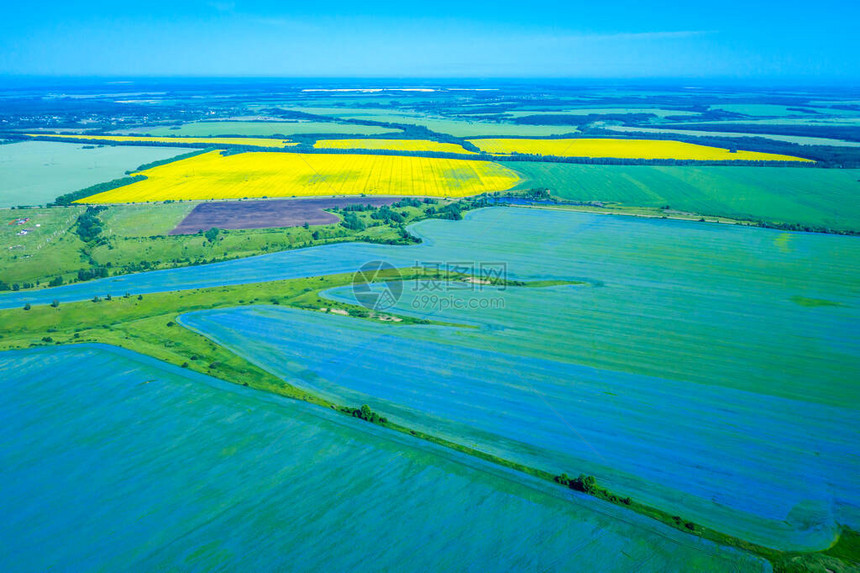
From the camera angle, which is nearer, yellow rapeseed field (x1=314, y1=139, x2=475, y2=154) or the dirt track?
the dirt track

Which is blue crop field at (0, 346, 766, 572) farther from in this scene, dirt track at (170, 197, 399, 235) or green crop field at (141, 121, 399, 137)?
green crop field at (141, 121, 399, 137)

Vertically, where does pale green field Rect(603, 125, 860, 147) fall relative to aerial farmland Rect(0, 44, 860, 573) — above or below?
above

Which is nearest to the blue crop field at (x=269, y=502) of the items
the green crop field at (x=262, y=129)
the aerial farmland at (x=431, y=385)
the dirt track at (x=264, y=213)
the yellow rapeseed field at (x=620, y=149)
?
the aerial farmland at (x=431, y=385)

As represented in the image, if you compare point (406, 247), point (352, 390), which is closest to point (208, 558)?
point (352, 390)

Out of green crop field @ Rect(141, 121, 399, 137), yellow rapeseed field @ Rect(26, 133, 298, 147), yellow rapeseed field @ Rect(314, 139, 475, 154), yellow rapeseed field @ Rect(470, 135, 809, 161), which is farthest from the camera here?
green crop field @ Rect(141, 121, 399, 137)

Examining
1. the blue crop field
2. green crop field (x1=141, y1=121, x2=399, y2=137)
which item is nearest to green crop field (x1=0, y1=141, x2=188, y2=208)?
green crop field (x1=141, y1=121, x2=399, y2=137)

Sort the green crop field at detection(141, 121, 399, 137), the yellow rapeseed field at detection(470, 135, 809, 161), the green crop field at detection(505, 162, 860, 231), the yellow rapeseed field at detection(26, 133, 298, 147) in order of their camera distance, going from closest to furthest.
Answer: the green crop field at detection(505, 162, 860, 231), the yellow rapeseed field at detection(470, 135, 809, 161), the yellow rapeseed field at detection(26, 133, 298, 147), the green crop field at detection(141, 121, 399, 137)
